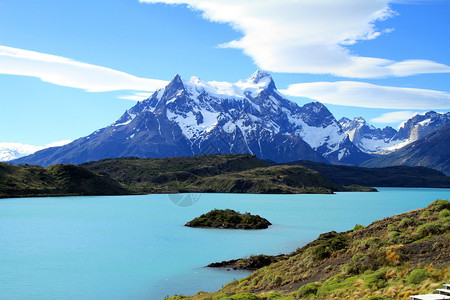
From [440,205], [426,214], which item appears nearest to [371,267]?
[426,214]

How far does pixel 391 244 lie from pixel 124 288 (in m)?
22.6

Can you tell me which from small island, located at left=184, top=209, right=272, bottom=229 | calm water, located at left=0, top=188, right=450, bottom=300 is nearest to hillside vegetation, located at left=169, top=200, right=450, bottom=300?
calm water, located at left=0, top=188, right=450, bottom=300

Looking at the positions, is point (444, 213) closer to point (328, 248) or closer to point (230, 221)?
point (328, 248)

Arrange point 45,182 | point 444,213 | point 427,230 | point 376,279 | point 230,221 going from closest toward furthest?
point 376,279 → point 427,230 → point 444,213 → point 230,221 → point 45,182

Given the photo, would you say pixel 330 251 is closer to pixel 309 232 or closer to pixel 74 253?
pixel 74 253

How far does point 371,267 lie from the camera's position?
86.3 feet

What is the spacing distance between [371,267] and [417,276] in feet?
15.3

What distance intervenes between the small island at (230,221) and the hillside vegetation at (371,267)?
1749 inches

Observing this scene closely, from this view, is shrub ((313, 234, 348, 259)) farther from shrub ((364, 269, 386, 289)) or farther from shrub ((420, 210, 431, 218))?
shrub ((364, 269, 386, 289))

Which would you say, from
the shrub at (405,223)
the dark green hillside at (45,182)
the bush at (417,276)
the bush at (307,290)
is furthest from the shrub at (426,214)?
the dark green hillside at (45,182)

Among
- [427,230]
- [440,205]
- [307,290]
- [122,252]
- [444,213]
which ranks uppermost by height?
[440,205]

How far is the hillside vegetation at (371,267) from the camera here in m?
22.0

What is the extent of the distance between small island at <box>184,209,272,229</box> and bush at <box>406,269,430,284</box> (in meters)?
58.9

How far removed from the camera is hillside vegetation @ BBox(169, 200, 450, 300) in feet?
72.1
